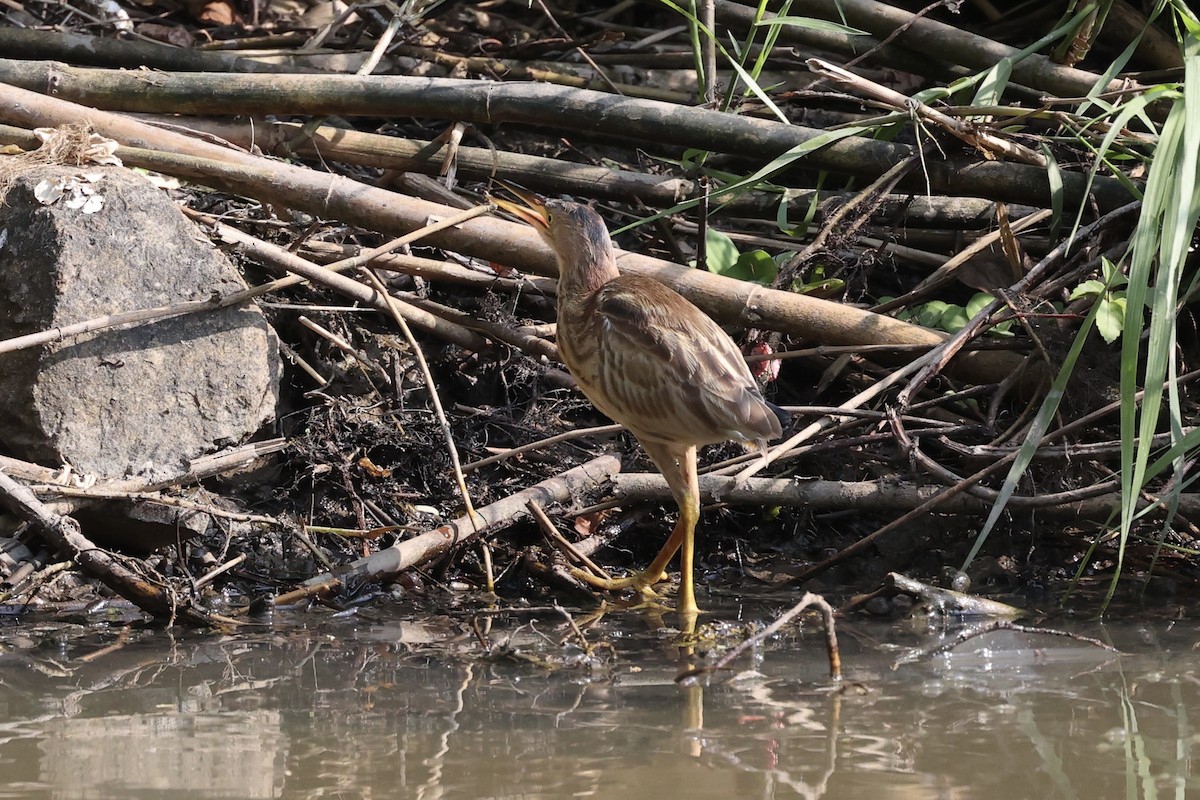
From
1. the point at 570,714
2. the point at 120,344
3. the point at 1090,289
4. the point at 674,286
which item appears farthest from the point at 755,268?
the point at 570,714

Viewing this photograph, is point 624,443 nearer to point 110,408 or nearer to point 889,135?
point 889,135

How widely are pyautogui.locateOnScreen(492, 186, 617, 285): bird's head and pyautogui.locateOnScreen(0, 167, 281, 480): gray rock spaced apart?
3.51ft

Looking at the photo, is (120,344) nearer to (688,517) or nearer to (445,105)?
(445,105)

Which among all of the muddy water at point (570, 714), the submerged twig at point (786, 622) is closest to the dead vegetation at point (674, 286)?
the muddy water at point (570, 714)

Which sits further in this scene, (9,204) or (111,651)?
(9,204)

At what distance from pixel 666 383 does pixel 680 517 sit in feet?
1.46

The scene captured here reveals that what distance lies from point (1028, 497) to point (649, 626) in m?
1.31

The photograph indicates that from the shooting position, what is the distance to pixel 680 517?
4.09m

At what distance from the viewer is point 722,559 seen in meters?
4.48

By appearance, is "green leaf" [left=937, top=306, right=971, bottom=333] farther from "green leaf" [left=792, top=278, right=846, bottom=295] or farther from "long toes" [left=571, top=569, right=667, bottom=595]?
"long toes" [left=571, top=569, right=667, bottom=595]

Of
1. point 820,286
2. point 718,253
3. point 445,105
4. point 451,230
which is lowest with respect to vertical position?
point 820,286

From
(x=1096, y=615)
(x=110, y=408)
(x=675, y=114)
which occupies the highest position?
(x=675, y=114)

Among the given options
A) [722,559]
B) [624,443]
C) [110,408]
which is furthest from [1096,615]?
[110,408]

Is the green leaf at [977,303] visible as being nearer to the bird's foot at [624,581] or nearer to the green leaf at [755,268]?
the green leaf at [755,268]
